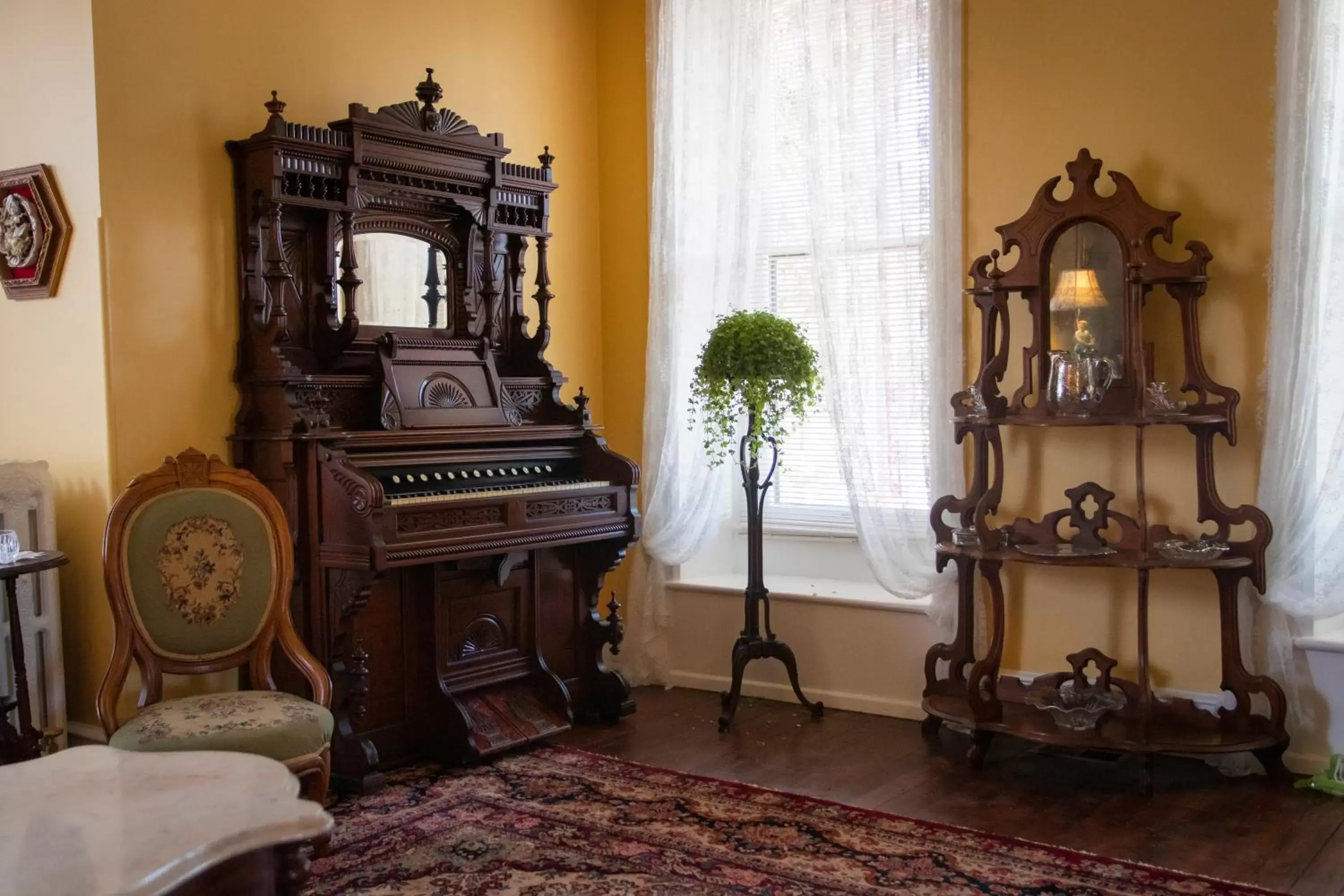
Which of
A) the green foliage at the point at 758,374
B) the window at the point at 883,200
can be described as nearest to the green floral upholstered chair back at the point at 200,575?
the green foliage at the point at 758,374

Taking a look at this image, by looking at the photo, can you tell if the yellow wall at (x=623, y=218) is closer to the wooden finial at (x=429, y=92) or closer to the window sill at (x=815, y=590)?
the window sill at (x=815, y=590)

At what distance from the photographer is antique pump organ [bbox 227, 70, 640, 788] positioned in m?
3.97

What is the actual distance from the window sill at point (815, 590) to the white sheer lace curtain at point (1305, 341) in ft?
4.16

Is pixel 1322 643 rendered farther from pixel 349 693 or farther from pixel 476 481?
pixel 349 693

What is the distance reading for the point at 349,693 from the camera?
13.0 ft

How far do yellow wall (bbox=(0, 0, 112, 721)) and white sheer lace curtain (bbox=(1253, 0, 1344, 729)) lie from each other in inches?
145

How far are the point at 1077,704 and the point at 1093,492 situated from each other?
28.4 inches

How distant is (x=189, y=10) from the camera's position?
13.1 ft

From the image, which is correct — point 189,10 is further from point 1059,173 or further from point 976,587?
point 976,587

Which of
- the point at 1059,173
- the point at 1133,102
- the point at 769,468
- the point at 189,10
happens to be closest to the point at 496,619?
the point at 769,468

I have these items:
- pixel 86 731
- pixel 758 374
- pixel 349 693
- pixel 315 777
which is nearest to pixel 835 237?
pixel 758 374

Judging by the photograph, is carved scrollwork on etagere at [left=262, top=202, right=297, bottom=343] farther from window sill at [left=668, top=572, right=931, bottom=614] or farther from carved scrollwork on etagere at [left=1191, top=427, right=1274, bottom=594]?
→ carved scrollwork on etagere at [left=1191, top=427, right=1274, bottom=594]

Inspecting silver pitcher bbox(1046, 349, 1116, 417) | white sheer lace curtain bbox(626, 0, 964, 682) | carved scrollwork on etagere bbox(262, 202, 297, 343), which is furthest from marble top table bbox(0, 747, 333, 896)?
white sheer lace curtain bbox(626, 0, 964, 682)

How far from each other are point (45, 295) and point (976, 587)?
336cm
